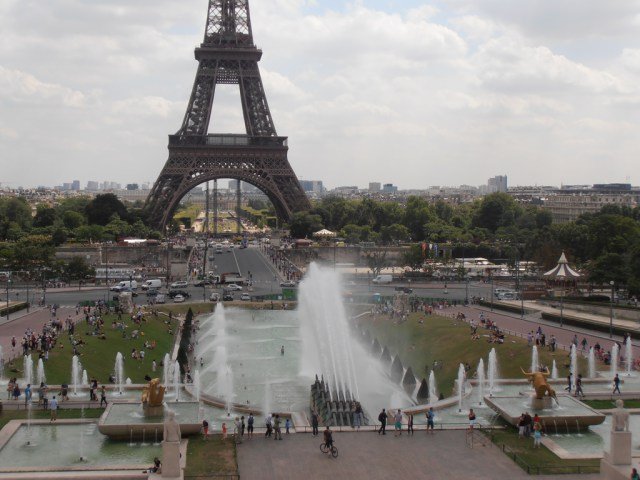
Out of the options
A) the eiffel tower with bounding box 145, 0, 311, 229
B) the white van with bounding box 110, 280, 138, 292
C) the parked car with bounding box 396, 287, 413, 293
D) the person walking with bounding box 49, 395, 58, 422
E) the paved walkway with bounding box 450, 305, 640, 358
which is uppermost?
the eiffel tower with bounding box 145, 0, 311, 229

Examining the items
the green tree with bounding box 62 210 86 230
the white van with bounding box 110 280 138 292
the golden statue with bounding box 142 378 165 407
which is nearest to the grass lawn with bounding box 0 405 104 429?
the golden statue with bounding box 142 378 165 407

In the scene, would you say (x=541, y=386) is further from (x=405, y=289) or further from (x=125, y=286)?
(x=125, y=286)

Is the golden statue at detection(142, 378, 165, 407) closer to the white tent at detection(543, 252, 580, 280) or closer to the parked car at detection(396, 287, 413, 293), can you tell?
the white tent at detection(543, 252, 580, 280)

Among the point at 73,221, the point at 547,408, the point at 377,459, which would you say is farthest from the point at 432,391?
the point at 73,221

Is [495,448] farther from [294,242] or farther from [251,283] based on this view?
[294,242]

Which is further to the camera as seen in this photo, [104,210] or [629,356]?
[104,210]

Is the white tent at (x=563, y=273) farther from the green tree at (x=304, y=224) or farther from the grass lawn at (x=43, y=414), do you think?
the green tree at (x=304, y=224)
